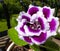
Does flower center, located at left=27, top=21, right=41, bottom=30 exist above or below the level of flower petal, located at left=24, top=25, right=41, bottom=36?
above

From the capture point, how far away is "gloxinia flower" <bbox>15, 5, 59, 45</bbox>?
1.18 ft

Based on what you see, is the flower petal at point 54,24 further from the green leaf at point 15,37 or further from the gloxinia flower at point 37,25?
the green leaf at point 15,37

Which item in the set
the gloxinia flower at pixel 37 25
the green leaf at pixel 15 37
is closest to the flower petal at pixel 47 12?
the gloxinia flower at pixel 37 25

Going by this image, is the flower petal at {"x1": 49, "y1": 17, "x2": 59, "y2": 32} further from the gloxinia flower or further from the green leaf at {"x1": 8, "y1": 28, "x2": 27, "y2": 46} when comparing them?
the green leaf at {"x1": 8, "y1": 28, "x2": 27, "y2": 46}

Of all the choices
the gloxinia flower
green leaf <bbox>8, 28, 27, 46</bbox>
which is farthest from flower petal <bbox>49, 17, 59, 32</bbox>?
green leaf <bbox>8, 28, 27, 46</bbox>

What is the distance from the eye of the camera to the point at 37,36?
1.20 ft

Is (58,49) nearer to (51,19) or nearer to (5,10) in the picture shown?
(51,19)

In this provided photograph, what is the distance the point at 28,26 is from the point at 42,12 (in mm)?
42

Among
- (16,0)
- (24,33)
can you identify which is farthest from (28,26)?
(16,0)

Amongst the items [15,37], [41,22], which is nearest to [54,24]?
[41,22]

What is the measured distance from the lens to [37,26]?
379 mm

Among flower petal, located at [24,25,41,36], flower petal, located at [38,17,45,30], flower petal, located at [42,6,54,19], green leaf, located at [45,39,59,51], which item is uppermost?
flower petal, located at [42,6,54,19]

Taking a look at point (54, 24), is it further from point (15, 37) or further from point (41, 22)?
point (15, 37)

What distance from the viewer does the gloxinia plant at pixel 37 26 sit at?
359 mm
